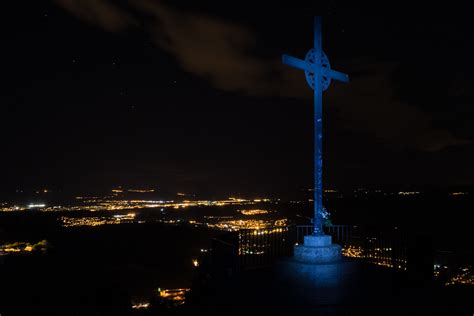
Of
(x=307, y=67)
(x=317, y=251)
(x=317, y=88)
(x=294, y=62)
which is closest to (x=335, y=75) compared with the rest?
(x=317, y=88)

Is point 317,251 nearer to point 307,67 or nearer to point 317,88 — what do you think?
point 317,88

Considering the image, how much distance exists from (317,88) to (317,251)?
15.5 ft

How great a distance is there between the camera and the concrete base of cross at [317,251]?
13.5 m

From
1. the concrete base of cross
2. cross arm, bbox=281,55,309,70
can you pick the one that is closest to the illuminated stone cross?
cross arm, bbox=281,55,309,70

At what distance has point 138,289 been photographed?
61.6 metres

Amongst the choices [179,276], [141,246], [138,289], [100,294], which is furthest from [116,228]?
[100,294]

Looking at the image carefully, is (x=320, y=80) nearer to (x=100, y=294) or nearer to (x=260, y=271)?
(x=260, y=271)

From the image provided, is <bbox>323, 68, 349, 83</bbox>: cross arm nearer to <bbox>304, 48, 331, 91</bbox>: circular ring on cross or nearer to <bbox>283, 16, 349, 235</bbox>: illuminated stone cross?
<bbox>283, 16, 349, 235</bbox>: illuminated stone cross

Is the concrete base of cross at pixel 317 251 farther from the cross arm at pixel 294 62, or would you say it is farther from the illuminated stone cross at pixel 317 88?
the cross arm at pixel 294 62

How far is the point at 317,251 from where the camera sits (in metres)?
13.5

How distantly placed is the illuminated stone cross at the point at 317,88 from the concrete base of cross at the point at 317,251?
29 cm

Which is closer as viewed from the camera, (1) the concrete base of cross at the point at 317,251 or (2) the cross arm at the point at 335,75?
(1) the concrete base of cross at the point at 317,251

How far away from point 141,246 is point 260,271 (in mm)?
104168

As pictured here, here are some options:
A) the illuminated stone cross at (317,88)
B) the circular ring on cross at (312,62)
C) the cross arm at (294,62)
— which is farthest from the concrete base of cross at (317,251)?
the cross arm at (294,62)
